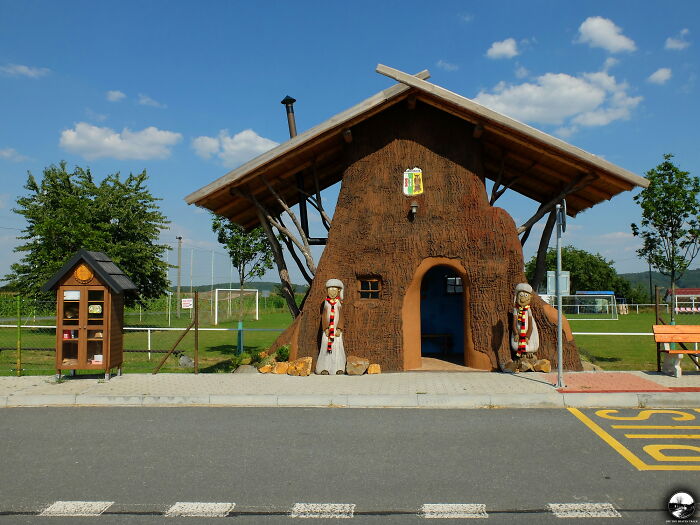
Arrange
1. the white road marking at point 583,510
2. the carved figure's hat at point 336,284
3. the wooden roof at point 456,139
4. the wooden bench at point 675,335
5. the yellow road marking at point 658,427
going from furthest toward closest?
1. the carved figure's hat at point 336,284
2. the wooden roof at point 456,139
3. the wooden bench at point 675,335
4. the yellow road marking at point 658,427
5. the white road marking at point 583,510

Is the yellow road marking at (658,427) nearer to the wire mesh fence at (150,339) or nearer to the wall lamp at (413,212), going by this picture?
the wall lamp at (413,212)

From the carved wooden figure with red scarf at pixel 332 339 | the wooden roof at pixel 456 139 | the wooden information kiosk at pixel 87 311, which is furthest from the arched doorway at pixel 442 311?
the wooden information kiosk at pixel 87 311

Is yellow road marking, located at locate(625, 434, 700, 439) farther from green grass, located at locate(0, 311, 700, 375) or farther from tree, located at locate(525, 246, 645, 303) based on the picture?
tree, located at locate(525, 246, 645, 303)

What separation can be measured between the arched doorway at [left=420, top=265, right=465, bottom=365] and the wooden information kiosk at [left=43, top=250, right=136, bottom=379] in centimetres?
797

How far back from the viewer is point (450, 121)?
486 inches

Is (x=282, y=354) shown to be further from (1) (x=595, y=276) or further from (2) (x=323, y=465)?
(1) (x=595, y=276)

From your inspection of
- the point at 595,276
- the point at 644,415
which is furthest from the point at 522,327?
the point at 595,276

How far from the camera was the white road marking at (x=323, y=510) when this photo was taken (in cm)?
464

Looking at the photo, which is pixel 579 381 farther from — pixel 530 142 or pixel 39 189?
pixel 39 189

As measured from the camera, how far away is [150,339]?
18172mm

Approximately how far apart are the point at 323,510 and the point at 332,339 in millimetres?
6794

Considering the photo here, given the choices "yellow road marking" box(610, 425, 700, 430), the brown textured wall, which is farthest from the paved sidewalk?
"yellow road marking" box(610, 425, 700, 430)

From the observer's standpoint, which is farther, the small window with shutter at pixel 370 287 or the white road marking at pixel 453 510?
the small window with shutter at pixel 370 287

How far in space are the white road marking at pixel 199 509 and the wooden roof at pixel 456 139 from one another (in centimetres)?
788
